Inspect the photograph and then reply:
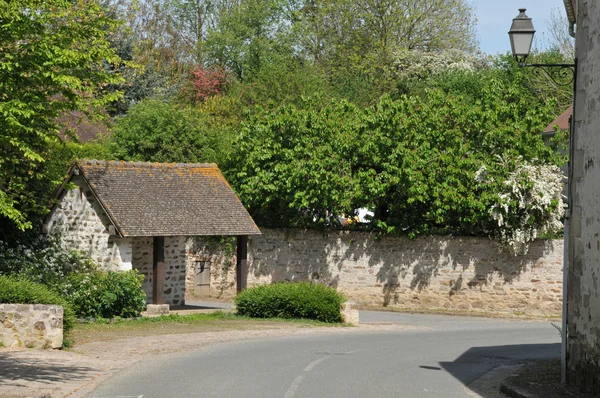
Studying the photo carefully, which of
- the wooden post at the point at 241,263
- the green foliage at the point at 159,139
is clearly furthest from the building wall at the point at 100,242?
the green foliage at the point at 159,139

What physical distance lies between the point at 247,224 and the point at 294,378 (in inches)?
552

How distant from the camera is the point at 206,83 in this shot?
56.2 metres

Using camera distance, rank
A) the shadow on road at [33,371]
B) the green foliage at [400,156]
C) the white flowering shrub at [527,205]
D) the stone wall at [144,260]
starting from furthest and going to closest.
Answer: the green foliage at [400,156] → the white flowering shrub at [527,205] → the stone wall at [144,260] → the shadow on road at [33,371]

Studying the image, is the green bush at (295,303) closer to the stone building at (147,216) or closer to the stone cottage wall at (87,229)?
the stone building at (147,216)

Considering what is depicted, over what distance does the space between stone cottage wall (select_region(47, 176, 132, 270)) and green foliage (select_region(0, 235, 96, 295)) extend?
46 centimetres

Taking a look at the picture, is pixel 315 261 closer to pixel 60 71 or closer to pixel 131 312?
pixel 131 312

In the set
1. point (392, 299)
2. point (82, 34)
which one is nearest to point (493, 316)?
point (392, 299)

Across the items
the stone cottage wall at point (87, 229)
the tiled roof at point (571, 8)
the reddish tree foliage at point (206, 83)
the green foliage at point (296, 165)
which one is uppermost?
the reddish tree foliage at point (206, 83)

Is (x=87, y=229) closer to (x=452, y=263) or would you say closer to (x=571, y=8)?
(x=452, y=263)

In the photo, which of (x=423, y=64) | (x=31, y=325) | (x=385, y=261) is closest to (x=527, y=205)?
(x=385, y=261)

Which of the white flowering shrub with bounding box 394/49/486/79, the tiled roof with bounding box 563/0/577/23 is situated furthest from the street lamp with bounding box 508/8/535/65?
the white flowering shrub with bounding box 394/49/486/79

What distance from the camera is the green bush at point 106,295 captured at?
2394 centimetres

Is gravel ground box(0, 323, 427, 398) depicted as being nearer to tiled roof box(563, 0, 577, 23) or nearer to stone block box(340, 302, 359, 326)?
stone block box(340, 302, 359, 326)

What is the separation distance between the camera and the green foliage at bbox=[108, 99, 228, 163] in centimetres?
3703
